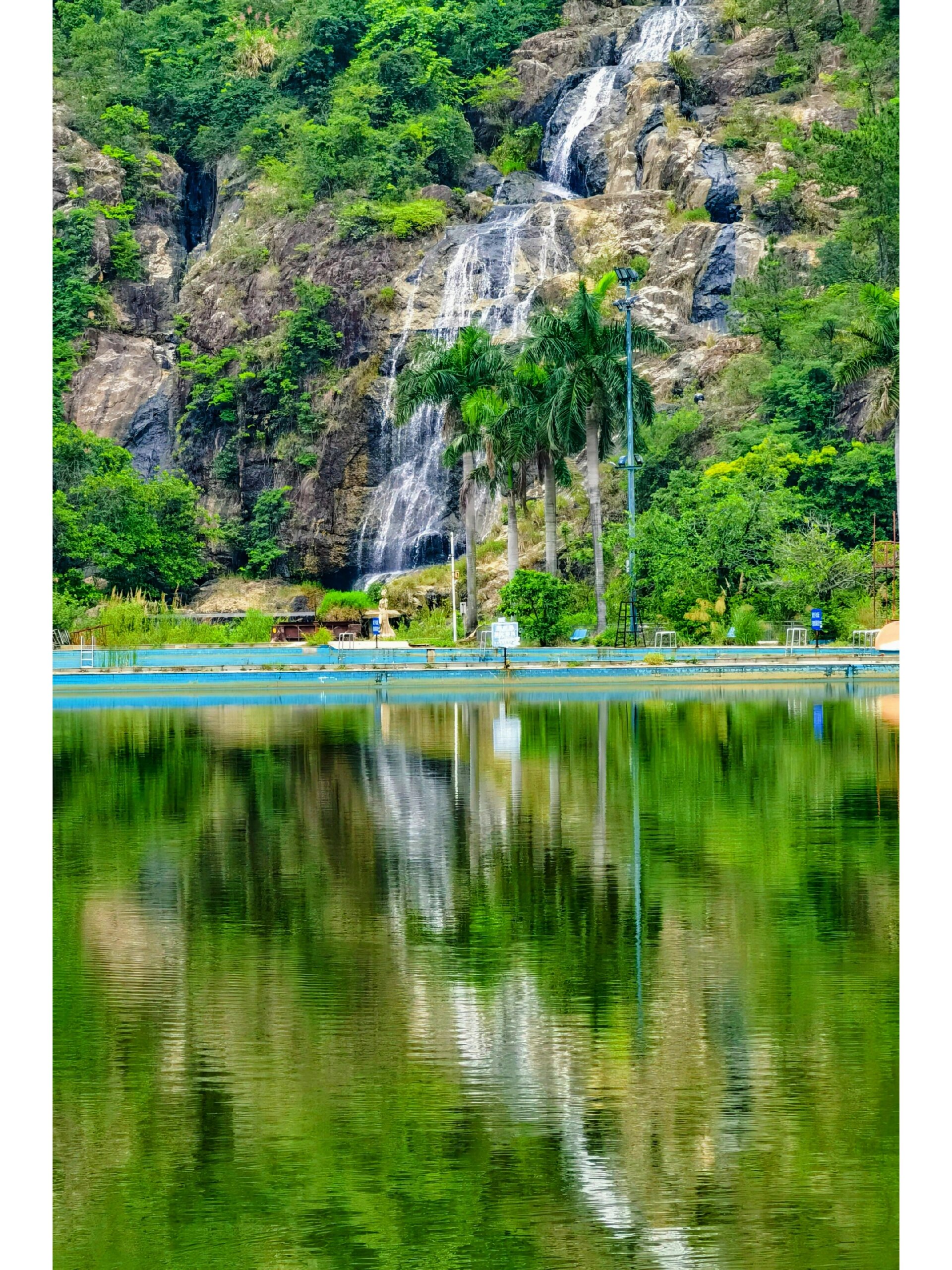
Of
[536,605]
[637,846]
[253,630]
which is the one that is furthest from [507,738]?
[253,630]

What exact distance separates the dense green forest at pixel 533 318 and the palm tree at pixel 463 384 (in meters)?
0.16

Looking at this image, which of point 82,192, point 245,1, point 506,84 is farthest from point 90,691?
point 245,1

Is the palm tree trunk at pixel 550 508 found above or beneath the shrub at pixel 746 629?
above

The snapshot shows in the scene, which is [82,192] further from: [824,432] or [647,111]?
[824,432]

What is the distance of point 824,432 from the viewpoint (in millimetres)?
45312

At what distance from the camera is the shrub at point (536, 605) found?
38.0 m

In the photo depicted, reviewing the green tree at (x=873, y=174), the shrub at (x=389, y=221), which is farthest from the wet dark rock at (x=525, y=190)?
the green tree at (x=873, y=174)

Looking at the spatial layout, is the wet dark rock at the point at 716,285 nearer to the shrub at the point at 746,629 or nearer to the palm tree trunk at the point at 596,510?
the palm tree trunk at the point at 596,510

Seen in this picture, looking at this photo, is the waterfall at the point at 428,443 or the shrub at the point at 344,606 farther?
the waterfall at the point at 428,443

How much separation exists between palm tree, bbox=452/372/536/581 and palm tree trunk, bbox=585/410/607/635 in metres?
1.40

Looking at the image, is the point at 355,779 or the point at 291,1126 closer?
the point at 291,1126

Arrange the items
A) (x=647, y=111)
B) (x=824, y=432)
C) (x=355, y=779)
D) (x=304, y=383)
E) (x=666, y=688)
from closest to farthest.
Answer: (x=355, y=779) → (x=666, y=688) → (x=824, y=432) → (x=304, y=383) → (x=647, y=111)
